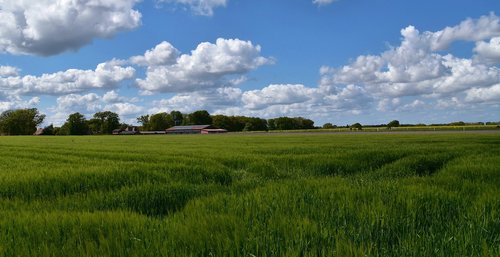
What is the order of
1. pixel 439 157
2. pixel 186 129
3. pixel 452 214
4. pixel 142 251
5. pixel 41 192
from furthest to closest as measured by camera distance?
1. pixel 186 129
2. pixel 439 157
3. pixel 41 192
4. pixel 452 214
5. pixel 142 251

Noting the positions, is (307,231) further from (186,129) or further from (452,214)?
(186,129)

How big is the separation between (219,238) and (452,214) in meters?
3.73

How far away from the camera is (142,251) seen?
4062mm

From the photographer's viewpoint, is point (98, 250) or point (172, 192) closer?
point (98, 250)

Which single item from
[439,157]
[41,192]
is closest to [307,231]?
[41,192]

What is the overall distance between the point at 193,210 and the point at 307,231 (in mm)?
2264

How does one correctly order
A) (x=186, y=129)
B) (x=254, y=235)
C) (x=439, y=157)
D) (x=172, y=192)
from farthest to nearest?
(x=186, y=129) → (x=439, y=157) → (x=172, y=192) → (x=254, y=235)

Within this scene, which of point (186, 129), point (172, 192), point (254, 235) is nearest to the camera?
point (254, 235)

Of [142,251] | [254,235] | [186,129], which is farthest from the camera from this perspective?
[186,129]

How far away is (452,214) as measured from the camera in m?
5.98

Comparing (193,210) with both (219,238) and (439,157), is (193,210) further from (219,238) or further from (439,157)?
(439,157)

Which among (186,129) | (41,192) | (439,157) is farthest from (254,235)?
(186,129)

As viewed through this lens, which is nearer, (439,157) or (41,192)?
(41,192)

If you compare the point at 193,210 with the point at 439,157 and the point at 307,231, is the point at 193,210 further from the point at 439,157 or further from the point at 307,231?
the point at 439,157
